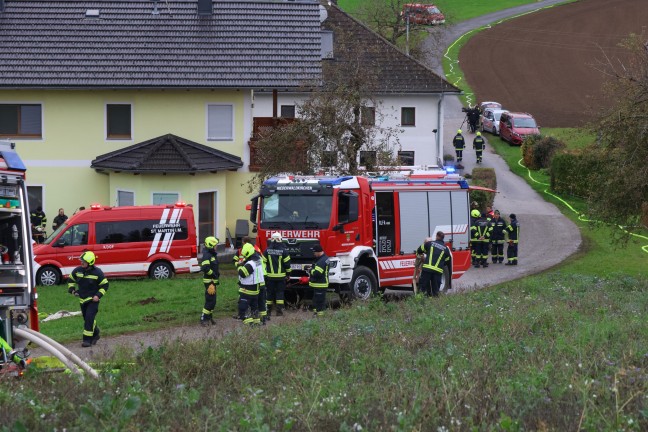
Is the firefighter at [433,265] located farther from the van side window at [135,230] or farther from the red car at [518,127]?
the red car at [518,127]

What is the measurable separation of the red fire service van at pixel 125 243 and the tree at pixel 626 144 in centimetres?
1072

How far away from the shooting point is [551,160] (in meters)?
42.6

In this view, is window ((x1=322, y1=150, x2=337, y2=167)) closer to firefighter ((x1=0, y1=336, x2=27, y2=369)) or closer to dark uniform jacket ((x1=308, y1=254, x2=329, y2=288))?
dark uniform jacket ((x1=308, y1=254, x2=329, y2=288))

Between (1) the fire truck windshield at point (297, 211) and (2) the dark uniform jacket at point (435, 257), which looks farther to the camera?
(1) the fire truck windshield at point (297, 211)

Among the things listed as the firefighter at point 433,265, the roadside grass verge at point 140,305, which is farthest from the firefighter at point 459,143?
the firefighter at point 433,265

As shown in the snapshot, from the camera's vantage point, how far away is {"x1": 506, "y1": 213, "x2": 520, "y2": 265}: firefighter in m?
28.0

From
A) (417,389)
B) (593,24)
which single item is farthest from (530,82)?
(417,389)

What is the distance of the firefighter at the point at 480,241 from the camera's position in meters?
28.0

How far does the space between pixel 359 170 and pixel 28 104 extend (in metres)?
12.3

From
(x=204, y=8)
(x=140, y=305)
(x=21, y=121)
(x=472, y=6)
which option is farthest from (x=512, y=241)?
(x=472, y=6)

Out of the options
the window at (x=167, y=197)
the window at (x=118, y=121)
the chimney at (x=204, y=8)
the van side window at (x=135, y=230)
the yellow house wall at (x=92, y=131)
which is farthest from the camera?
the chimney at (x=204, y=8)

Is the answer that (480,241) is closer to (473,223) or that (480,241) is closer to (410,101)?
(473,223)

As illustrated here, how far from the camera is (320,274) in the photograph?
1894 cm

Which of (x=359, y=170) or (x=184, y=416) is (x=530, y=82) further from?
(x=184, y=416)
